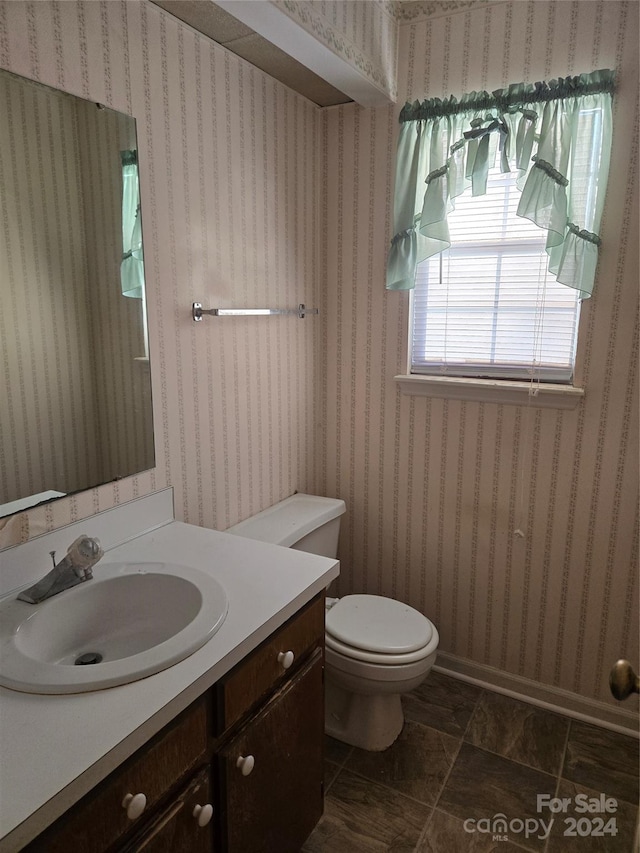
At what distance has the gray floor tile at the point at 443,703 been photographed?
6.74 ft

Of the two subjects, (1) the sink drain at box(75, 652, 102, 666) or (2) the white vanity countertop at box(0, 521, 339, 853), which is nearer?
(2) the white vanity countertop at box(0, 521, 339, 853)

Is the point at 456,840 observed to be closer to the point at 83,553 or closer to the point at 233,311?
the point at 83,553

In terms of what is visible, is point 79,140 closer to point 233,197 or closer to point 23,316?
point 23,316

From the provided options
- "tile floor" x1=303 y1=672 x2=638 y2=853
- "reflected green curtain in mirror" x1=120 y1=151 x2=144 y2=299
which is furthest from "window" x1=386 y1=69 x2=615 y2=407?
"tile floor" x1=303 y1=672 x2=638 y2=853

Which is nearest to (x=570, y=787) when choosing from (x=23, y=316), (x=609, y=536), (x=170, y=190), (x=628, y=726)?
(x=628, y=726)

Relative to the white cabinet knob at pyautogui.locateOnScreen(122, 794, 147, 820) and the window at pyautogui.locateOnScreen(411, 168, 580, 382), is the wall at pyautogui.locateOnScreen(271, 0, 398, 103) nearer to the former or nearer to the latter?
the window at pyautogui.locateOnScreen(411, 168, 580, 382)

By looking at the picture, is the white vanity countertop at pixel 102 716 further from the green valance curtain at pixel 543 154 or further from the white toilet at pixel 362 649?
the green valance curtain at pixel 543 154

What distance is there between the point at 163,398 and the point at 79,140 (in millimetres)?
687

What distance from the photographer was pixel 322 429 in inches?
97.3

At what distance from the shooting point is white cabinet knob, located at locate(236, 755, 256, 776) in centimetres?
116

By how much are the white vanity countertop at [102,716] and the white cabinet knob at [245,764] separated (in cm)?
23

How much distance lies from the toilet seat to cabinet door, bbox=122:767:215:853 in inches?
29.9

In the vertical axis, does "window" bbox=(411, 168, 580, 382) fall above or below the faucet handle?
above

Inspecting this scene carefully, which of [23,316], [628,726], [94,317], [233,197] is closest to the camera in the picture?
[23,316]
